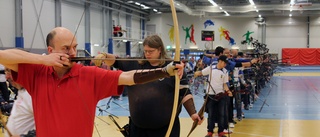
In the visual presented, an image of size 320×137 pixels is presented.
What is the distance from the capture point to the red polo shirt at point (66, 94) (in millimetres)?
1562

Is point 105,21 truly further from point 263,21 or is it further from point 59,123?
point 59,123

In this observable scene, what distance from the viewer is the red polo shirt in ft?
5.12

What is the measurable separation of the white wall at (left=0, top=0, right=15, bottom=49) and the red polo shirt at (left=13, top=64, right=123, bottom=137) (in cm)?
1023

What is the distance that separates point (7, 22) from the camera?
1152 cm

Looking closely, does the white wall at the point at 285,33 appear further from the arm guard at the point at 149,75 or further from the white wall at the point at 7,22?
the arm guard at the point at 149,75

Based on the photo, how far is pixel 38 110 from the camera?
160cm

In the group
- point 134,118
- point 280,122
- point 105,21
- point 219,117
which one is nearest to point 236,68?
point 280,122

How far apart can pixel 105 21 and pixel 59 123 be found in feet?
57.1

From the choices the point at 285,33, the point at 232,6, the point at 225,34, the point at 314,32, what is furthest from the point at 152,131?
the point at 314,32

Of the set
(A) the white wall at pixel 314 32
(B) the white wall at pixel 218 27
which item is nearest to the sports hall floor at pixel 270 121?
(B) the white wall at pixel 218 27

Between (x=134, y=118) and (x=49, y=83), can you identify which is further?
(x=134, y=118)

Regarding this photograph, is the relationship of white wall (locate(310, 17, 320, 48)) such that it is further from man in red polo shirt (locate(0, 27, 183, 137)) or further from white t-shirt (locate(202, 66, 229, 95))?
man in red polo shirt (locate(0, 27, 183, 137))

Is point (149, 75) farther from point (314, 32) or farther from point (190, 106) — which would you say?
point (314, 32)

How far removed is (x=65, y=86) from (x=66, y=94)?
35 mm
